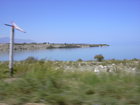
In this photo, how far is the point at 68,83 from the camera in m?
8.86

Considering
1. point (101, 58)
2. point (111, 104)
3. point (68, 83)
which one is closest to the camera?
point (111, 104)

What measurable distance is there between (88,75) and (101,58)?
23019mm

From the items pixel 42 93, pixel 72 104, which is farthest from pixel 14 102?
pixel 72 104

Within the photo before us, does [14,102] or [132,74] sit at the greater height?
[132,74]

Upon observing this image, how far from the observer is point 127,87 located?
7.91m

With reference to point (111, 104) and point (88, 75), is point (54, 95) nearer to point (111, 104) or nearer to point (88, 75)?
point (111, 104)

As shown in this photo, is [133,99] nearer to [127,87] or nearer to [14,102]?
[127,87]

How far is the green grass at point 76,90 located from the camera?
7160mm

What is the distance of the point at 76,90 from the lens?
7.94 metres

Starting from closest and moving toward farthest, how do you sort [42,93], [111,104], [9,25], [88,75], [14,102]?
[111,104] < [14,102] < [42,93] < [88,75] < [9,25]

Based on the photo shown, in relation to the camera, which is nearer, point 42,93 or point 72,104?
point 72,104

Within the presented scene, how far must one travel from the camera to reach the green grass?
716 cm

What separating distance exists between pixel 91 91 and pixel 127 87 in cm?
102

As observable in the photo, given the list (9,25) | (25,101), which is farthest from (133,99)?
(9,25)
